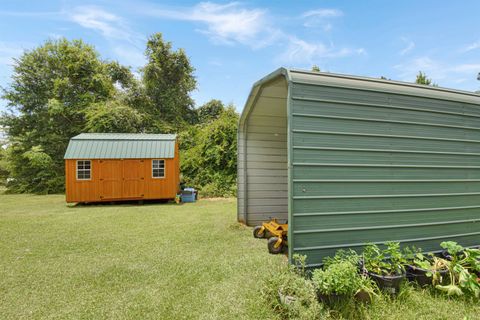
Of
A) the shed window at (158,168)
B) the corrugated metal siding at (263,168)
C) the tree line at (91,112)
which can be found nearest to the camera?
the corrugated metal siding at (263,168)

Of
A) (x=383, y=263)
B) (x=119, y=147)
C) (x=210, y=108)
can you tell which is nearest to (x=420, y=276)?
(x=383, y=263)

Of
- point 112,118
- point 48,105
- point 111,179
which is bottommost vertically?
point 111,179

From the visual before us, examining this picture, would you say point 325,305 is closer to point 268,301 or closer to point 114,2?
point 268,301

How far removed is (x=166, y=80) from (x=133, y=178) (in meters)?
10.8

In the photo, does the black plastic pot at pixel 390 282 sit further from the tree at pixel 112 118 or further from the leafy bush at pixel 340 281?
the tree at pixel 112 118

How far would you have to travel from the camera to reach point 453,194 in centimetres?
317

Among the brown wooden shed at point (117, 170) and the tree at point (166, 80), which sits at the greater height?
the tree at point (166, 80)

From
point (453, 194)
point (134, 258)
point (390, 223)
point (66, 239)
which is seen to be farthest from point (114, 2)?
point (453, 194)

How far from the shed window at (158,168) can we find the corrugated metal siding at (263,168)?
4787mm

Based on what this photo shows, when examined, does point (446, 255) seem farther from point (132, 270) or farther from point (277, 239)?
point (132, 270)

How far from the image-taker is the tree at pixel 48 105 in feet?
43.3

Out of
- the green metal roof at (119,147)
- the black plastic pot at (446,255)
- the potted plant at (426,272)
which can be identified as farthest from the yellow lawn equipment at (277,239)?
the green metal roof at (119,147)

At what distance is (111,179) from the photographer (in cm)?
856

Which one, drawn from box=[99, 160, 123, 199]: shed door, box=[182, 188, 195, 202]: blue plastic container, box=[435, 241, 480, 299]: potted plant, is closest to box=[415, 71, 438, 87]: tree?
box=[182, 188, 195, 202]: blue plastic container
